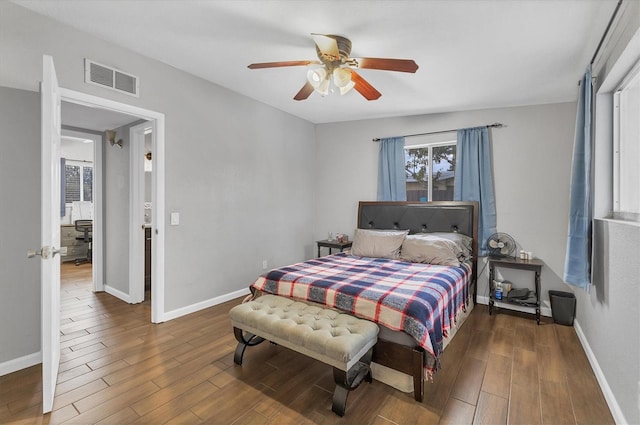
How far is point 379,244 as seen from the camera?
371 cm

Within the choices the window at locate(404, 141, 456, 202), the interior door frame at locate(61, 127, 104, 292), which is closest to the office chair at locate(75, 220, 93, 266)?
the interior door frame at locate(61, 127, 104, 292)

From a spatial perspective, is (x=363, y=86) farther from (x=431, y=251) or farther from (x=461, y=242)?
(x=461, y=242)

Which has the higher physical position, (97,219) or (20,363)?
(97,219)

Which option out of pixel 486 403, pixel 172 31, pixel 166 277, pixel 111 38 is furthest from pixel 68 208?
pixel 486 403

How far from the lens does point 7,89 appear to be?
2.14 m

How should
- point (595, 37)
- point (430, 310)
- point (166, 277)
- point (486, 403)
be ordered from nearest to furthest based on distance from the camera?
point (486, 403), point (430, 310), point (595, 37), point (166, 277)

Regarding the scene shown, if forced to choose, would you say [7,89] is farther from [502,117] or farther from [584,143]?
[502,117]

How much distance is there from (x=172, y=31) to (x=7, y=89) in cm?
121

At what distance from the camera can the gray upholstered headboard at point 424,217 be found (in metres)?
3.86

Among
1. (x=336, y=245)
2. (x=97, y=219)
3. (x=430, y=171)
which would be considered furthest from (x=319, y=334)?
(x=97, y=219)

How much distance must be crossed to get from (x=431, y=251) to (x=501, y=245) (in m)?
1.06

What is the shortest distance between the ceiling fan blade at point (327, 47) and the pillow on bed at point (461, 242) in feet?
7.98

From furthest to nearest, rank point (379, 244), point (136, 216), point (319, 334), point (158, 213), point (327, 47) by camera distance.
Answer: point (136, 216) → point (379, 244) → point (158, 213) → point (327, 47) → point (319, 334)

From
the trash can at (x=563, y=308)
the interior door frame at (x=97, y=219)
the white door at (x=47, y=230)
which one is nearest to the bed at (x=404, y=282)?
the trash can at (x=563, y=308)
